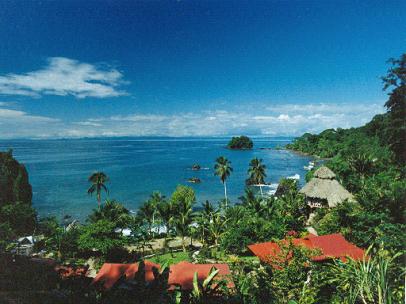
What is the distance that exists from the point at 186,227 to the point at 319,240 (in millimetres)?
16572

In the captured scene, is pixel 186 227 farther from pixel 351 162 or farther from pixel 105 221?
pixel 351 162

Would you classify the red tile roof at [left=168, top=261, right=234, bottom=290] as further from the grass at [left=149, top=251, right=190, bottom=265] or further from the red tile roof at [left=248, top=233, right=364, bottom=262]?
the grass at [left=149, top=251, right=190, bottom=265]

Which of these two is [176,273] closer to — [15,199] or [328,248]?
[328,248]

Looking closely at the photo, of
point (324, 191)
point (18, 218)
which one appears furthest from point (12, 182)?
point (324, 191)

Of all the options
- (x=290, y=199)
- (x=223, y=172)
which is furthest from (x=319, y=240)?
(x=223, y=172)

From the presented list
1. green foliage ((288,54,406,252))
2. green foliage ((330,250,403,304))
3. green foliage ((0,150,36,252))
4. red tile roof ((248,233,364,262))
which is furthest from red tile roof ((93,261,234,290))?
green foliage ((0,150,36,252))

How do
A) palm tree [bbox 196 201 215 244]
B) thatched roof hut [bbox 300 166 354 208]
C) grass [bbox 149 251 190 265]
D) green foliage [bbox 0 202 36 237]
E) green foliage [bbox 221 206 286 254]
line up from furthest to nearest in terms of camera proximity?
green foliage [bbox 0 202 36 237] → palm tree [bbox 196 201 215 244] → thatched roof hut [bbox 300 166 354 208] → grass [bbox 149 251 190 265] → green foliage [bbox 221 206 286 254]

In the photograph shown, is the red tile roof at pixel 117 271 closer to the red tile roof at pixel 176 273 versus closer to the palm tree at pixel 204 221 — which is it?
the red tile roof at pixel 176 273

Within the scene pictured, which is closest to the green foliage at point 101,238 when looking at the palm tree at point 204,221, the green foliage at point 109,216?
the green foliage at point 109,216

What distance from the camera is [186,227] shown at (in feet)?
108

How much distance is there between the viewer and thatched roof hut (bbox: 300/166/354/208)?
3409 centimetres

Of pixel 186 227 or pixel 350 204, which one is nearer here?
pixel 350 204

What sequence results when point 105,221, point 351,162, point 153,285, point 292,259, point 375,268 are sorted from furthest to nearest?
point 351,162 → point 105,221 → point 292,259 → point 375,268 → point 153,285

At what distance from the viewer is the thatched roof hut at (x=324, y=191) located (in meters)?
34.1
